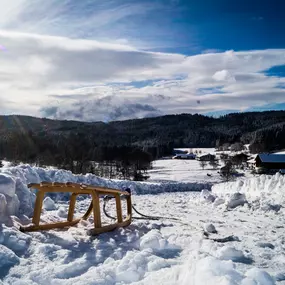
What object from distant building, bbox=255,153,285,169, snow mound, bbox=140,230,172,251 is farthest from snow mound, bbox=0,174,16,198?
distant building, bbox=255,153,285,169

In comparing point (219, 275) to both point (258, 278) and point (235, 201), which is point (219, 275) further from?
point (235, 201)

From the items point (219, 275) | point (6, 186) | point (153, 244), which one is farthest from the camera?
point (6, 186)

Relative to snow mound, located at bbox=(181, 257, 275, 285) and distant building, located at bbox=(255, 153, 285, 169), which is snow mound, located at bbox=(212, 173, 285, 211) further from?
distant building, located at bbox=(255, 153, 285, 169)

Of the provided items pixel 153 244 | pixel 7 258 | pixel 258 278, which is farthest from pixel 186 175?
pixel 258 278

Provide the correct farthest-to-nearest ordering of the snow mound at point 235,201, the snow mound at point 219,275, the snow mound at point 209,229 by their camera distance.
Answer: the snow mound at point 235,201, the snow mound at point 209,229, the snow mound at point 219,275

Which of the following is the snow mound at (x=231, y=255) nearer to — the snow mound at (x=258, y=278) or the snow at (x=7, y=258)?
the snow mound at (x=258, y=278)

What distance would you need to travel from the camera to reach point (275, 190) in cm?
1195

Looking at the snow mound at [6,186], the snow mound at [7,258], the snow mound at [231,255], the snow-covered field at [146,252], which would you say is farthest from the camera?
the snow mound at [6,186]

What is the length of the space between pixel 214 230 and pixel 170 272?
3.03 meters

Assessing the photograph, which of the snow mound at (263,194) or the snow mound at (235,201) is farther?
the snow mound at (235,201)

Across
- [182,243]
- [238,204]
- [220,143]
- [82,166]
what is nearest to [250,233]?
[182,243]

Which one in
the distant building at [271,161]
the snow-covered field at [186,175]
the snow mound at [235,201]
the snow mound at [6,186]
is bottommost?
the snow-covered field at [186,175]

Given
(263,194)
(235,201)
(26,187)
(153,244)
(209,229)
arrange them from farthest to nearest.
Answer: (263,194), (235,201), (26,187), (209,229), (153,244)

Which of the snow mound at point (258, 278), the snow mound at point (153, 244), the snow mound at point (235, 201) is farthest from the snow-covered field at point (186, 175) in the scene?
the snow mound at point (258, 278)
